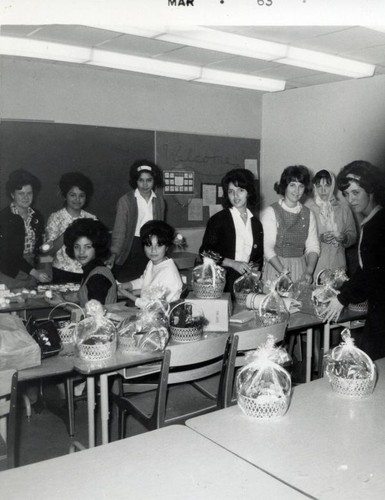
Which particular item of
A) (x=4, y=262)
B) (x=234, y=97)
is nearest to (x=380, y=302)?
(x=4, y=262)

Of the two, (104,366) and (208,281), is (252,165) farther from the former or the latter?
(104,366)

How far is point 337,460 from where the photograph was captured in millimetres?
1276

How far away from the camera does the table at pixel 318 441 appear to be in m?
1.19

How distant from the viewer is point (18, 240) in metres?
3.87

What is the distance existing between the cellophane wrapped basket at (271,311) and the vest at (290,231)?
104cm

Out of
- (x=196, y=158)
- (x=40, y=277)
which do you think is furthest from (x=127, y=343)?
(x=196, y=158)

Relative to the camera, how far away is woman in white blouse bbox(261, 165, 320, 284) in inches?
146

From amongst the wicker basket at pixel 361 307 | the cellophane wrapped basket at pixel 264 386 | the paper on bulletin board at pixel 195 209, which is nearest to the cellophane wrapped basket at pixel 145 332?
the cellophane wrapped basket at pixel 264 386

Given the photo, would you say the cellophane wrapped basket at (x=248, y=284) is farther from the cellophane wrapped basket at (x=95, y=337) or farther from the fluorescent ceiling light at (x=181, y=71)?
the fluorescent ceiling light at (x=181, y=71)

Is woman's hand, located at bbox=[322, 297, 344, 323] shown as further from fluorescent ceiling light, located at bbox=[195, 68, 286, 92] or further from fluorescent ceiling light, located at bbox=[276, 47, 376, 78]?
fluorescent ceiling light, located at bbox=[195, 68, 286, 92]

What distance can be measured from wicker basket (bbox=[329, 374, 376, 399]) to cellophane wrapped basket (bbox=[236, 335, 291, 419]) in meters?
0.19

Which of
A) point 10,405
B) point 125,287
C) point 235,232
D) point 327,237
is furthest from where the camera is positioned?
point 327,237

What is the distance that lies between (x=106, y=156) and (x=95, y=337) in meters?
3.31

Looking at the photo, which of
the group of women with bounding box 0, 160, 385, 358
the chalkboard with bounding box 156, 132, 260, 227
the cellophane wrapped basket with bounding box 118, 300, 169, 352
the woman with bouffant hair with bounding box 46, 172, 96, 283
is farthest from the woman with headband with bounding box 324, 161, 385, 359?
the chalkboard with bounding box 156, 132, 260, 227
